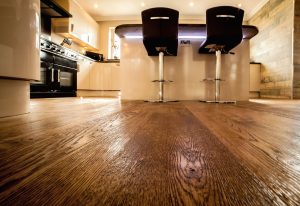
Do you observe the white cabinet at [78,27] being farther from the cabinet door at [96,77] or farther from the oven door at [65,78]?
the oven door at [65,78]

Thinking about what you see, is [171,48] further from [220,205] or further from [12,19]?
[220,205]

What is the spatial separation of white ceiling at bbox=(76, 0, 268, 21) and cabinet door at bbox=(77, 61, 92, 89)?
1.75 m

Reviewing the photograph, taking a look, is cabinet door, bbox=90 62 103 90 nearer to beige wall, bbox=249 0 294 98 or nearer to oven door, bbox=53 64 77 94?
oven door, bbox=53 64 77 94

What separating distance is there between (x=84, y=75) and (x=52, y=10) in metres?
1.73

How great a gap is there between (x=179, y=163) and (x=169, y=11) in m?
2.70

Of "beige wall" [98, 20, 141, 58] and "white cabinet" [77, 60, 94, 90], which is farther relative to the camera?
"beige wall" [98, 20, 141, 58]

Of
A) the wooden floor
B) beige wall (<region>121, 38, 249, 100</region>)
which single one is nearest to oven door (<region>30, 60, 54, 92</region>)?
beige wall (<region>121, 38, 249, 100</region>)

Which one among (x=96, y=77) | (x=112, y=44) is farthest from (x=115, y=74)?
(x=112, y=44)

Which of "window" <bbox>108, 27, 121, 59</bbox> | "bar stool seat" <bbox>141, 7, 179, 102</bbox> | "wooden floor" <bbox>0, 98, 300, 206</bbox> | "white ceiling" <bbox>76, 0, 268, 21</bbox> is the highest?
"white ceiling" <bbox>76, 0, 268, 21</bbox>

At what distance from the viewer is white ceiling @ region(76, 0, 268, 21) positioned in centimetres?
629

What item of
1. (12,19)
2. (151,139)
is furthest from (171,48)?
(151,139)

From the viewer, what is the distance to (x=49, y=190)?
307mm

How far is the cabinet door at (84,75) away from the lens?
5.82 m

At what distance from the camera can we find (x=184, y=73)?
373 centimetres
